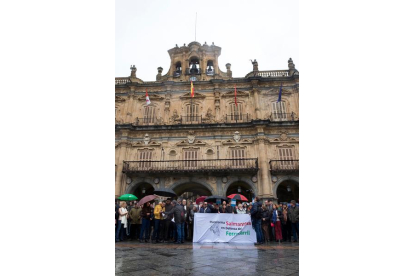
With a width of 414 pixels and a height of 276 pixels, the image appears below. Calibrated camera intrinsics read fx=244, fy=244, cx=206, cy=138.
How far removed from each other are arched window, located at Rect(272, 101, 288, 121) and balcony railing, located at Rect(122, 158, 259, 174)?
4.29 meters

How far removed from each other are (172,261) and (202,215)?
11.4 feet

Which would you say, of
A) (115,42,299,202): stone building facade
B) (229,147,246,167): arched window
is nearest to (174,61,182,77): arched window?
(115,42,299,202): stone building facade

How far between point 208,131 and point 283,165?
6220 mm

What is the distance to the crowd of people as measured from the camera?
8695mm

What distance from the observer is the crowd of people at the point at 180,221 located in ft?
28.5

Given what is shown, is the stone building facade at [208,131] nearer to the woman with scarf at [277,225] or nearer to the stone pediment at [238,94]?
the stone pediment at [238,94]

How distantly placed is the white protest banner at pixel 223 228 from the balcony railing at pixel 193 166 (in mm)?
9049

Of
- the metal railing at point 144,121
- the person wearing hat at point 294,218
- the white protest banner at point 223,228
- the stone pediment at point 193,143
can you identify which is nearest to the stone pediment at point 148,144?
the stone pediment at point 193,143
